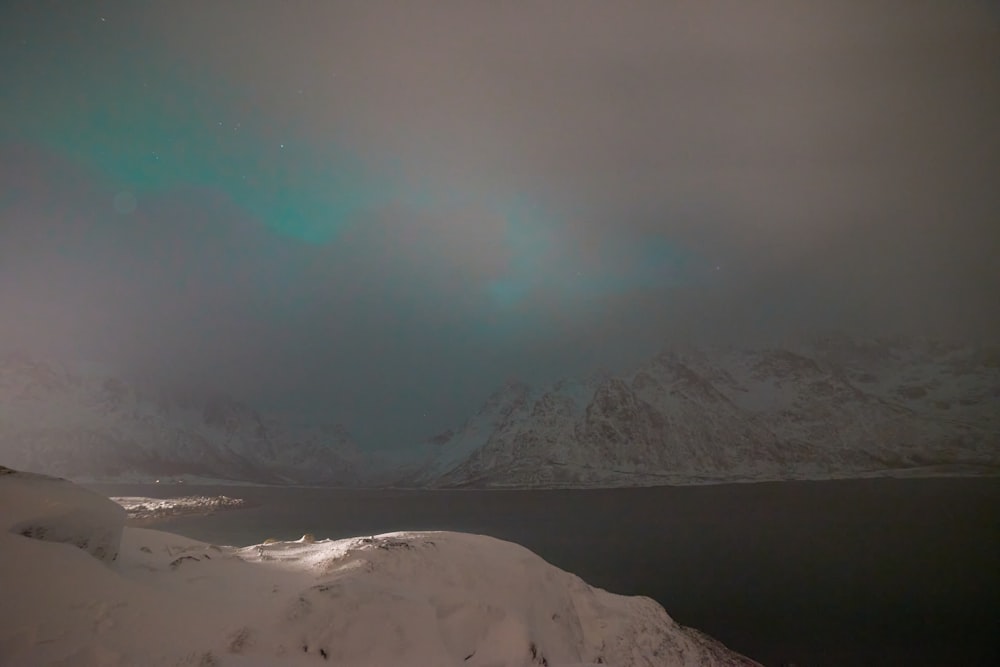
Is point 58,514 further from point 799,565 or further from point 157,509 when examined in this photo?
point 157,509

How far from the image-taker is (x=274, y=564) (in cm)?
1808

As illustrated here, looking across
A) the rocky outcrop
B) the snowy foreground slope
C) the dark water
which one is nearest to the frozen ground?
the dark water

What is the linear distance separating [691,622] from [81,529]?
41293 millimetres

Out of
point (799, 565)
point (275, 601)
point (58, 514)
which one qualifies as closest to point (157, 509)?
point (799, 565)

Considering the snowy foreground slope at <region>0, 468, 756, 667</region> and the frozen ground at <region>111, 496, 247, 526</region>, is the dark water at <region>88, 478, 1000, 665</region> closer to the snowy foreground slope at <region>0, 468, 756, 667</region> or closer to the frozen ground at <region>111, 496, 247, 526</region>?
the frozen ground at <region>111, 496, 247, 526</region>

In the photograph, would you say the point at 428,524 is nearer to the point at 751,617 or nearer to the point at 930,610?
the point at 751,617

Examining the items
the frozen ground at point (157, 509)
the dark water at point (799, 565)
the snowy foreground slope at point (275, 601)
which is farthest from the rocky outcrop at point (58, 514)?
the frozen ground at point (157, 509)

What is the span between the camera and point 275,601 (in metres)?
14.1

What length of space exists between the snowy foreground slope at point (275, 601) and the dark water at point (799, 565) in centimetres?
2152

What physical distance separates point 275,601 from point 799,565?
6782 cm

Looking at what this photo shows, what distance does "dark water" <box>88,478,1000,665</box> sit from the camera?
116 ft

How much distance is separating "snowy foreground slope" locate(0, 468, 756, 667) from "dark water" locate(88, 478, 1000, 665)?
70.6 ft

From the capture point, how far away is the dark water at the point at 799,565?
35438 millimetres

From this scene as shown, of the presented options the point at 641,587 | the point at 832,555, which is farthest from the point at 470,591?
the point at 832,555
